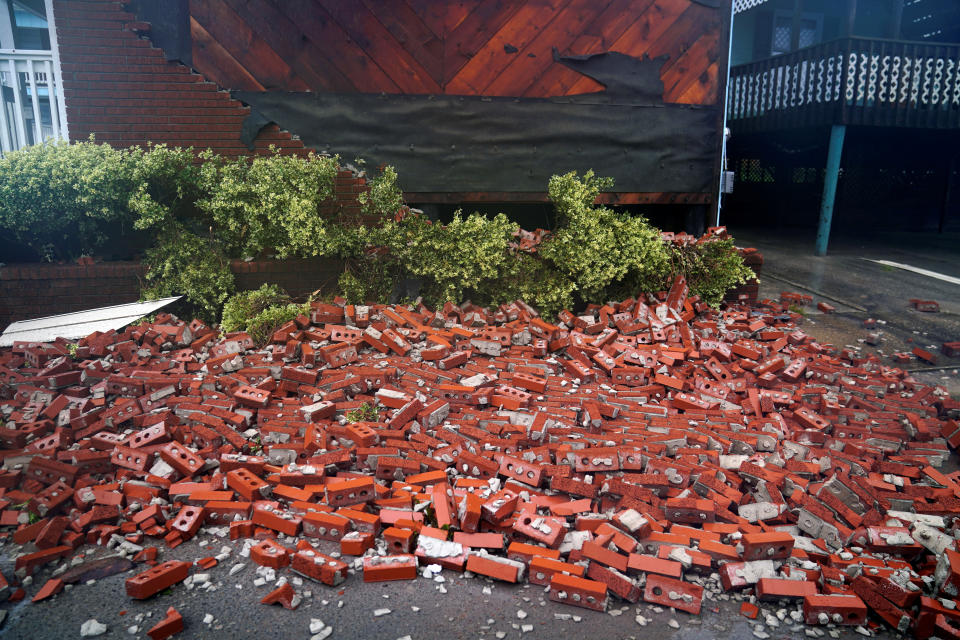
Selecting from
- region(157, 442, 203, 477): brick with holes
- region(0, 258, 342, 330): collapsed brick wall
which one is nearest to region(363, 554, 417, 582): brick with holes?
region(157, 442, 203, 477): brick with holes

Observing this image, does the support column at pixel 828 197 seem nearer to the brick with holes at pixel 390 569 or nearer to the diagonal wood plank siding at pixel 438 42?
the diagonal wood plank siding at pixel 438 42

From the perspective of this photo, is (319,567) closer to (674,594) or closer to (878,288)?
(674,594)

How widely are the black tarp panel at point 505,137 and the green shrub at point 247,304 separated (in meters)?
2.50

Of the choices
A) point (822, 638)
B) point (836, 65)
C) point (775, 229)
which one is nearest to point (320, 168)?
point (822, 638)

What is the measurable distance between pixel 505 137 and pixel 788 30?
12848 millimetres

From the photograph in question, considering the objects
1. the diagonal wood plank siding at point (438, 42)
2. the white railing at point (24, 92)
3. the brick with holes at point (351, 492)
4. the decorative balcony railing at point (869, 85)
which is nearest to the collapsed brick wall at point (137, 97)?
the diagonal wood plank siding at point (438, 42)

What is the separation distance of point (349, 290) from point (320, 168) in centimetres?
129

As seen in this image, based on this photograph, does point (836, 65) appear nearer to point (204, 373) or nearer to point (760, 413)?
point (760, 413)

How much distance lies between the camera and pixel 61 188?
574 centimetres

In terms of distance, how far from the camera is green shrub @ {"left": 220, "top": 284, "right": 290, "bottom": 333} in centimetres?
568

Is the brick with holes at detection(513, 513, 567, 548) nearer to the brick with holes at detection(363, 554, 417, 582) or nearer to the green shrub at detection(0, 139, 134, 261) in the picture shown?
the brick with holes at detection(363, 554, 417, 582)

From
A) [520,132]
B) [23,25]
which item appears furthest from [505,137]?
[23,25]

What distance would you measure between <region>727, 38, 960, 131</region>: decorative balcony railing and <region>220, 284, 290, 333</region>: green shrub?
10184 millimetres

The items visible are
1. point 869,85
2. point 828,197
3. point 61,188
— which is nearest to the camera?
point 61,188
